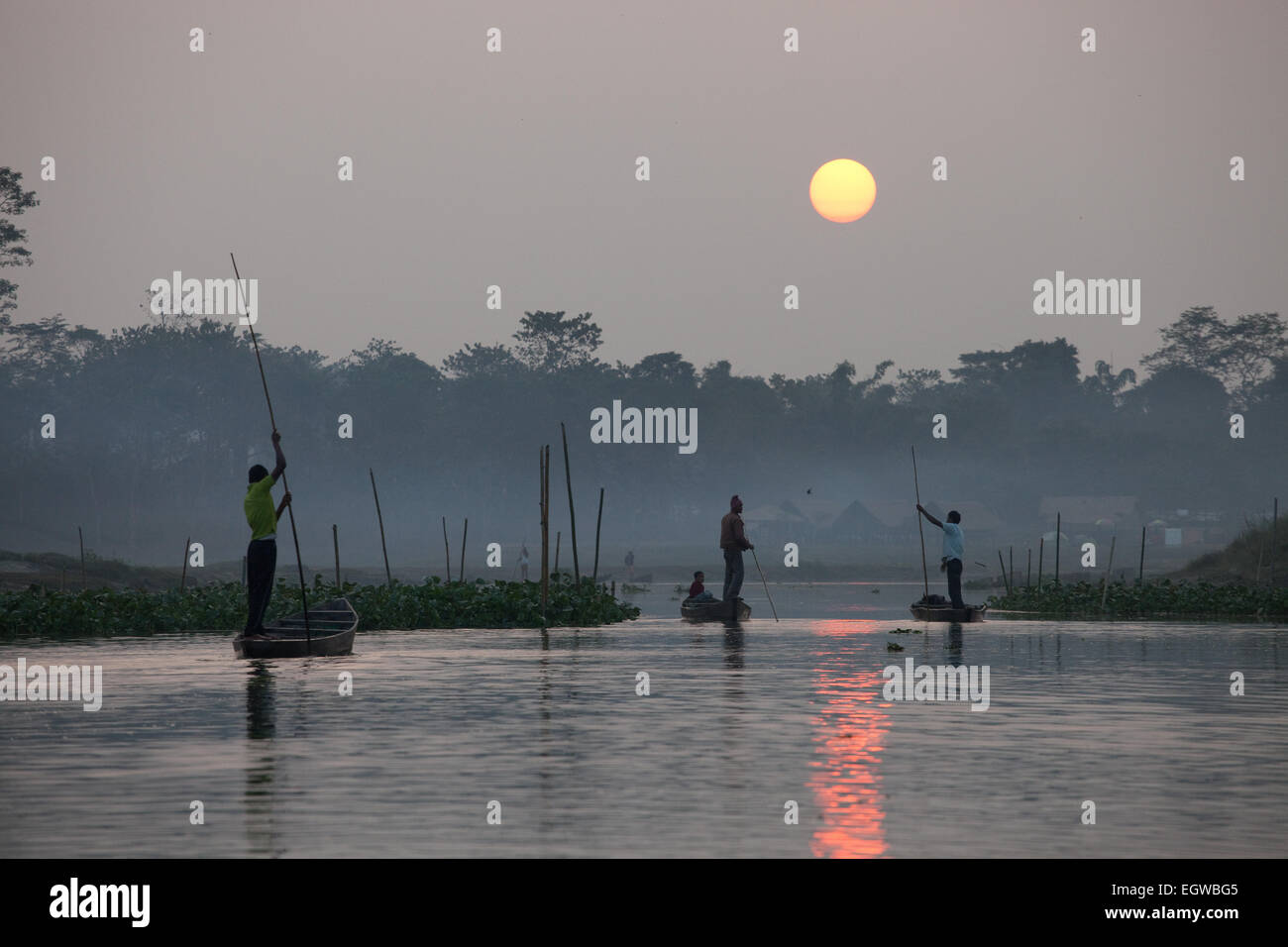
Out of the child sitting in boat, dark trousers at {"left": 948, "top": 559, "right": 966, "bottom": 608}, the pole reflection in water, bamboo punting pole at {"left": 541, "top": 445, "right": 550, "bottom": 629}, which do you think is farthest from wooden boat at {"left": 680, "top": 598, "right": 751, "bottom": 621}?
the pole reflection in water

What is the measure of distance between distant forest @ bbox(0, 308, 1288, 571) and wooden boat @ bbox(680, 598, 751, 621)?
79.7 metres

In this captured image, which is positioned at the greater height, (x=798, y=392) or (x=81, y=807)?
(x=798, y=392)

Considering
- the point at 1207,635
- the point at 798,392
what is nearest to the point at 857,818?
the point at 1207,635

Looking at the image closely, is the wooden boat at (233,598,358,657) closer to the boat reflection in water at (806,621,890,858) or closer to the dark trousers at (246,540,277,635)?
the dark trousers at (246,540,277,635)

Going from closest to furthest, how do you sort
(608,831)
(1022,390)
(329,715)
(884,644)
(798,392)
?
(608,831) < (329,715) < (884,644) < (798,392) < (1022,390)

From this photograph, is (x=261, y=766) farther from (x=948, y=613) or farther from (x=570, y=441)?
(x=570, y=441)

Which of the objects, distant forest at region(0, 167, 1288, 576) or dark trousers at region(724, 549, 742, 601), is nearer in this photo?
dark trousers at region(724, 549, 742, 601)

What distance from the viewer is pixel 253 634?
2261 cm

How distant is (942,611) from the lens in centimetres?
3484

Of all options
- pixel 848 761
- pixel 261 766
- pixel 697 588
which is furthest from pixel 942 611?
pixel 261 766

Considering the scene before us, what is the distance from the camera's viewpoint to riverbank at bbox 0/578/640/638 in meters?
31.0

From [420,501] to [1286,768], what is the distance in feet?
→ 432

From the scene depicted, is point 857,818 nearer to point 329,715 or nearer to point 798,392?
point 329,715

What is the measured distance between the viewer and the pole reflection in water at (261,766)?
367 inches
